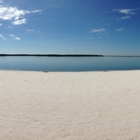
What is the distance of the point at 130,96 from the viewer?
759cm

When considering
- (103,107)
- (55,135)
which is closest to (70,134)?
(55,135)

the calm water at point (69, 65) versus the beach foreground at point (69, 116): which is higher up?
the calm water at point (69, 65)

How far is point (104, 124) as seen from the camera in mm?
4781

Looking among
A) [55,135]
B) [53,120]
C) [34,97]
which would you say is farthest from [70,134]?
[34,97]

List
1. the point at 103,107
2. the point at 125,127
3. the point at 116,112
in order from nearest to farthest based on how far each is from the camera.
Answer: the point at 125,127 < the point at 116,112 < the point at 103,107

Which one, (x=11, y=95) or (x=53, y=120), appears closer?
(x=53, y=120)

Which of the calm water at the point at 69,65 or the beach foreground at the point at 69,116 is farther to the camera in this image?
the calm water at the point at 69,65

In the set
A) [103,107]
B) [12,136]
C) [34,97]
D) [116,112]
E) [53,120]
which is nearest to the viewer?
[12,136]

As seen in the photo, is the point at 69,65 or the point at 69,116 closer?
the point at 69,116

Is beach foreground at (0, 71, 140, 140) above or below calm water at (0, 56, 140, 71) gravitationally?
below

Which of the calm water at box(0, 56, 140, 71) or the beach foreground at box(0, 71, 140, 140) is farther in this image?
the calm water at box(0, 56, 140, 71)

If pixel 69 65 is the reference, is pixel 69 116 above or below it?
below

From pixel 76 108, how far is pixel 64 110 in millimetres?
454

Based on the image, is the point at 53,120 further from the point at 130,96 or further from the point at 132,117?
the point at 130,96
